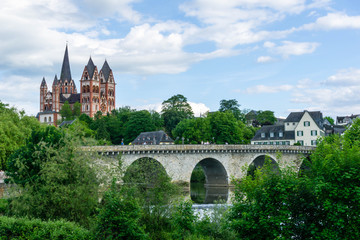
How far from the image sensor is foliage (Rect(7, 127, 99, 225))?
84.1 feet

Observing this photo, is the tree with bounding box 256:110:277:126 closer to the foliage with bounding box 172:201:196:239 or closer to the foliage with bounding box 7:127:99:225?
the foliage with bounding box 7:127:99:225

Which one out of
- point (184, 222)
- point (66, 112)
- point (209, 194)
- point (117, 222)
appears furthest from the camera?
point (66, 112)

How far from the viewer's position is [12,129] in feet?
151

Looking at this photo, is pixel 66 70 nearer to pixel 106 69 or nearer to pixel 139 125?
pixel 106 69

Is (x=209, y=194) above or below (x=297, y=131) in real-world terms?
below

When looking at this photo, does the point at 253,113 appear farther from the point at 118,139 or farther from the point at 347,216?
the point at 347,216

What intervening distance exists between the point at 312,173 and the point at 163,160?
1414 inches

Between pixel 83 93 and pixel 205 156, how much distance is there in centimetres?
11433

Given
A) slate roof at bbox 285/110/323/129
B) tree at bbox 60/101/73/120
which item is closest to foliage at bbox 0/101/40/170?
slate roof at bbox 285/110/323/129

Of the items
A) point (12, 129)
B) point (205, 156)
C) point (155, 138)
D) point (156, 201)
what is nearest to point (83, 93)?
point (155, 138)

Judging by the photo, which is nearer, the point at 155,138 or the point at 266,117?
the point at 155,138

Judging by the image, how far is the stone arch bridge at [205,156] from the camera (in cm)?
5205

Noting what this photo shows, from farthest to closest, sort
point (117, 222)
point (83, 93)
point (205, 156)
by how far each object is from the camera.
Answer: point (83, 93), point (205, 156), point (117, 222)

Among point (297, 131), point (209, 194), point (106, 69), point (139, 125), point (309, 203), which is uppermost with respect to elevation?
point (106, 69)
